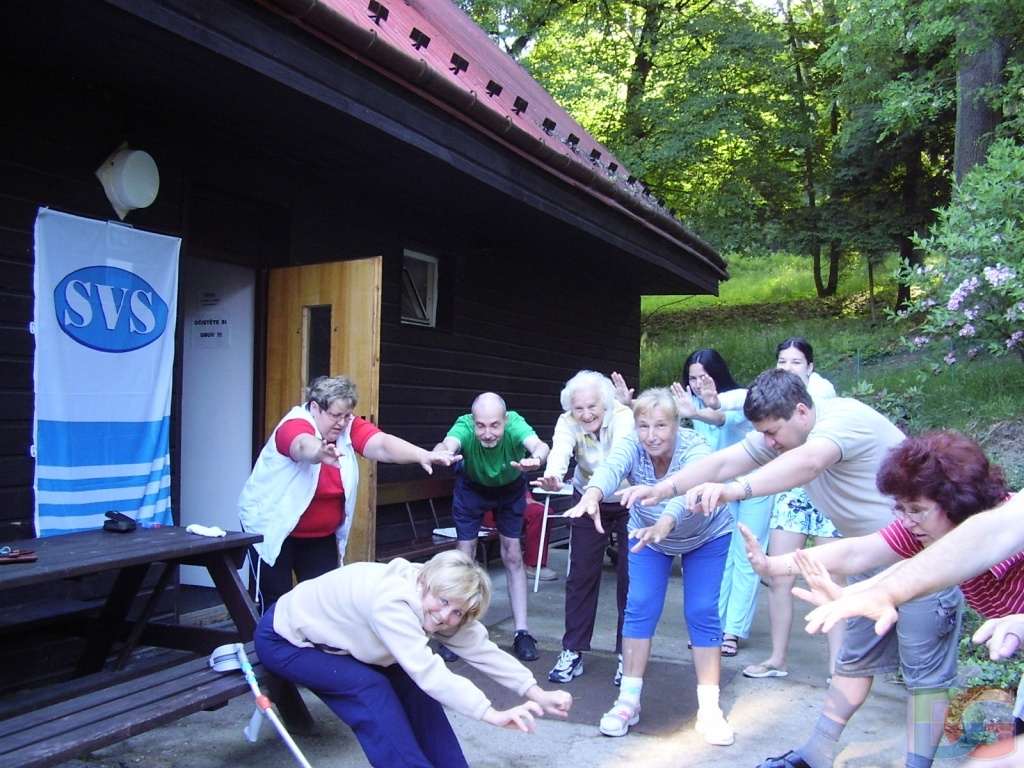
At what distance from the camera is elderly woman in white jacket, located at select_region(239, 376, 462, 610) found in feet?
13.1

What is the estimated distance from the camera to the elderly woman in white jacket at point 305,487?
398 cm

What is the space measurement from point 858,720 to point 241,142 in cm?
448

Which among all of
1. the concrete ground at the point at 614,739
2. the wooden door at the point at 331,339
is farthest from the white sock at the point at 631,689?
the wooden door at the point at 331,339

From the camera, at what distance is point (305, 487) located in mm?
4039

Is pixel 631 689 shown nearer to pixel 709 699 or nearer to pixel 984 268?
pixel 709 699

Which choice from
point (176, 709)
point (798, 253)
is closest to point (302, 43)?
point (176, 709)

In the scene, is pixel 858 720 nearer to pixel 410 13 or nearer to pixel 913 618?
pixel 913 618

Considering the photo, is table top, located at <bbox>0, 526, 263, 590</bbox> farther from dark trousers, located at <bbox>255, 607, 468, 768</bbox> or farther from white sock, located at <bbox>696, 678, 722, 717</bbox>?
white sock, located at <bbox>696, 678, 722, 717</bbox>

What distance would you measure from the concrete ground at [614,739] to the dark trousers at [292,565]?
0.49 meters

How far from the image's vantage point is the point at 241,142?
522 centimetres

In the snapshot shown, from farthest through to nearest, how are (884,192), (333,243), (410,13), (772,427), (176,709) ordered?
(884,192), (410,13), (333,243), (772,427), (176,709)

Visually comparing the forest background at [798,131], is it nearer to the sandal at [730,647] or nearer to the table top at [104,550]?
the sandal at [730,647]

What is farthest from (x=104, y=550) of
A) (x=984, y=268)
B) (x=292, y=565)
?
(x=984, y=268)

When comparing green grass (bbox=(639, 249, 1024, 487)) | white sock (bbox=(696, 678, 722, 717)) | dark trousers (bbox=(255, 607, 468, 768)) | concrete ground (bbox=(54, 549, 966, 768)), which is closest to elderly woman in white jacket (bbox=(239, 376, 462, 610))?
concrete ground (bbox=(54, 549, 966, 768))
